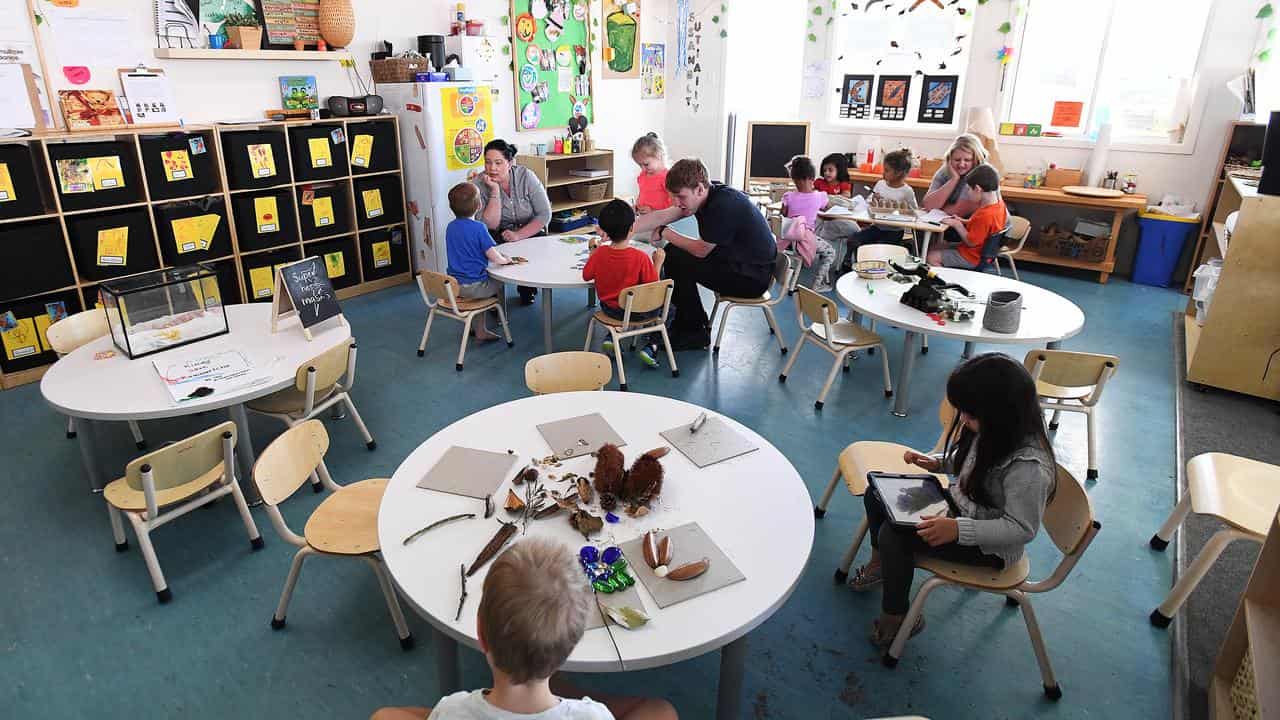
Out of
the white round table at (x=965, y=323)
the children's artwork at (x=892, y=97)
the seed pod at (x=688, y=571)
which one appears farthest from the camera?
the children's artwork at (x=892, y=97)

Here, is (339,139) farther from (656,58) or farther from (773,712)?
(773,712)

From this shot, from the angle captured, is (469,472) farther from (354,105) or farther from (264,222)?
(354,105)

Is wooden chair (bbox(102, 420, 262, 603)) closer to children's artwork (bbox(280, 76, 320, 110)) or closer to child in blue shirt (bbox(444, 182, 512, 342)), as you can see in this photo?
child in blue shirt (bbox(444, 182, 512, 342))

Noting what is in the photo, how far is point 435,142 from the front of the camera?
19.0ft

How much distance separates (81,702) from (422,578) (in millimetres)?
1329

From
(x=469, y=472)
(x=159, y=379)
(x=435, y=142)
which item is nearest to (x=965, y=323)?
(x=469, y=472)

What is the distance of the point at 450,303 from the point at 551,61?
3809 mm

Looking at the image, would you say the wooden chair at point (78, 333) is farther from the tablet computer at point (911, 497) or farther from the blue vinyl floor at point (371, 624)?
the tablet computer at point (911, 497)

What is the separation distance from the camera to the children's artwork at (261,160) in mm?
5051

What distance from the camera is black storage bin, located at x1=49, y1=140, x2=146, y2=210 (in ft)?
13.9

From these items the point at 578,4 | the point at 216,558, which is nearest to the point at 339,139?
the point at 578,4

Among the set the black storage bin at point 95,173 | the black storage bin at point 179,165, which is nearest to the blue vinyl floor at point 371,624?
the black storage bin at point 95,173

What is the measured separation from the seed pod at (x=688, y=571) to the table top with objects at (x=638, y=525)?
0.06 metres

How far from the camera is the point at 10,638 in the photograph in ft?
8.06
